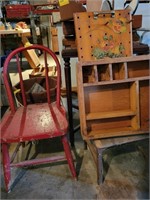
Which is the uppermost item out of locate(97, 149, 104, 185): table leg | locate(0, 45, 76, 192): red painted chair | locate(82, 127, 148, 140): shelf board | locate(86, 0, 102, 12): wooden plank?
locate(86, 0, 102, 12): wooden plank

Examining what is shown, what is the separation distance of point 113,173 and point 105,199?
0.23 metres

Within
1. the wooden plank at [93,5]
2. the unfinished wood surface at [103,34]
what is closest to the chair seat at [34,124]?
the unfinished wood surface at [103,34]

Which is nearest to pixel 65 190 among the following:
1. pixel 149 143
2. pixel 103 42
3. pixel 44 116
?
pixel 44 116

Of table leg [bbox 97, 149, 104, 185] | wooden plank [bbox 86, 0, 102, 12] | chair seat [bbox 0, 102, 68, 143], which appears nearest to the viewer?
chair seat [bbox 0, 102, 68, 143]

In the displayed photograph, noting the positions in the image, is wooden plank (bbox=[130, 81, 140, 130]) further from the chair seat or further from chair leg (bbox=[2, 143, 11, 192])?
chair leg (bbox=[2, 143, 11, 192])

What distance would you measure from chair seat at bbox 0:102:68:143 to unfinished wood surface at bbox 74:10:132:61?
400 millimetres

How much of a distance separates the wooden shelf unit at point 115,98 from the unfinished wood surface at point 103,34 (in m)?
0.08

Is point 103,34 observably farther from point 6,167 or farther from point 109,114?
point 6,167

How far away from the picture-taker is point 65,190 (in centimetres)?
127

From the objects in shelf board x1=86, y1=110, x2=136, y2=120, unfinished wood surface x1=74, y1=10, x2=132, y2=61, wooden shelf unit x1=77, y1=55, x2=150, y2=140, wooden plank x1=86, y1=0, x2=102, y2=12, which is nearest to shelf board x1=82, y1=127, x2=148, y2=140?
wooden shelf unit x1=77, y1=55, x2=150, y2=140

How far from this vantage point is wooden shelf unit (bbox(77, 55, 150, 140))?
4.00 feet

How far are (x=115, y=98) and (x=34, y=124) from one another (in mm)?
522

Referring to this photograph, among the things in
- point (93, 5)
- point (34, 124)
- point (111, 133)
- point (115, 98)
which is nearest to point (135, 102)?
point (115, 98)

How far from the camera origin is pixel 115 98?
51.8 inches
